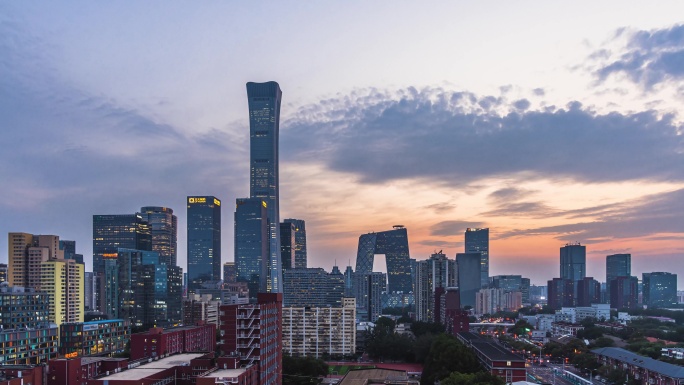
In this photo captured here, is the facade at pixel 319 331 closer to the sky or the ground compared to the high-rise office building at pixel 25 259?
closer to the ground

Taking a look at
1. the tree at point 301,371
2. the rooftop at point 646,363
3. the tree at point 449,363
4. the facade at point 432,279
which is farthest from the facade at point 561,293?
the tree at point 301,371

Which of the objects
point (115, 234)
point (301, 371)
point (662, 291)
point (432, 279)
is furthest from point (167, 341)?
point (662, 291)

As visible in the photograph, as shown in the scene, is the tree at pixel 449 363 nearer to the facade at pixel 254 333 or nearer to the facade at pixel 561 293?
the facade at pixel 254 333

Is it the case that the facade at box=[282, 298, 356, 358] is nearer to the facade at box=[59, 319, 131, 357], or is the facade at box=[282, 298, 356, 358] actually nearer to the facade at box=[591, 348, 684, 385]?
the facade at box=[59, 319, 131, 357]

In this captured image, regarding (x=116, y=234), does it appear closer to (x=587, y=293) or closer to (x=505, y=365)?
(x=587, y=293)

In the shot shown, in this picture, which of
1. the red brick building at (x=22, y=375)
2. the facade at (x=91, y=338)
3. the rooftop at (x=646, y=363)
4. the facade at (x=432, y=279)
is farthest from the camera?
the facade at (x=432, y=279)
